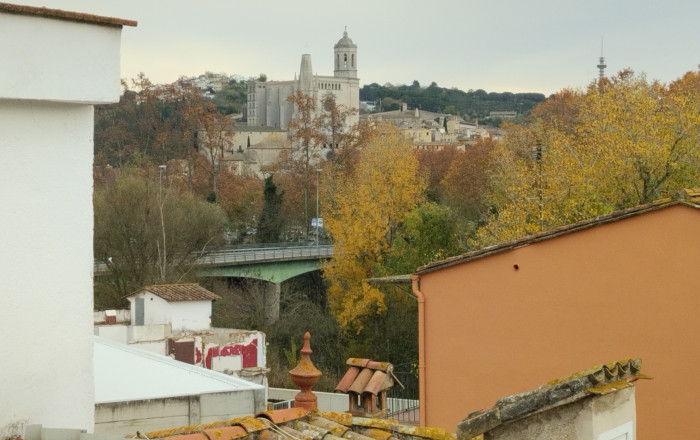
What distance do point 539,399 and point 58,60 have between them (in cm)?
303

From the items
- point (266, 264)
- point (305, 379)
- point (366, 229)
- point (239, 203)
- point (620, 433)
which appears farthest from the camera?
point (239, 203)

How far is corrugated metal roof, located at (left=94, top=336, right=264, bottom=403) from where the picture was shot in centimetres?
1027

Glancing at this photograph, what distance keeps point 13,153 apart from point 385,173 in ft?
130

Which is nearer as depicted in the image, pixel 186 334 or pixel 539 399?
pixel 539 399

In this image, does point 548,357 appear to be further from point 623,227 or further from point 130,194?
point 130,194

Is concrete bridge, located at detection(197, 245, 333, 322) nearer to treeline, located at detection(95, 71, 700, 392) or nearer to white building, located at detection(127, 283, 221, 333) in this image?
treeline, located at detection(95, 71, 700, 392)

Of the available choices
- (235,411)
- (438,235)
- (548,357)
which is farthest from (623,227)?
(438,235)

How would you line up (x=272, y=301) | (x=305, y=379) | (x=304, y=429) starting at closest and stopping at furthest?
1. (x=304, y=429)
2. (x=305, y=379)
3. (x=272, y=301)

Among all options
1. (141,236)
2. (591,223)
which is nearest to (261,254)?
(141,236)

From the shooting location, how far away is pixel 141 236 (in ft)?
135

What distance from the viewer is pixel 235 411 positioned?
10.4 m

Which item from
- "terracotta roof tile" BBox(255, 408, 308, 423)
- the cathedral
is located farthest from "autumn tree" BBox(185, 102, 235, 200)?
the cathedral

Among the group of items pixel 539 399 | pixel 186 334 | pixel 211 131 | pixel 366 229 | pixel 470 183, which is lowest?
pixel 186 334

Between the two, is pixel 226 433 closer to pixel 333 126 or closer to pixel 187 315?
pixel 187 315
